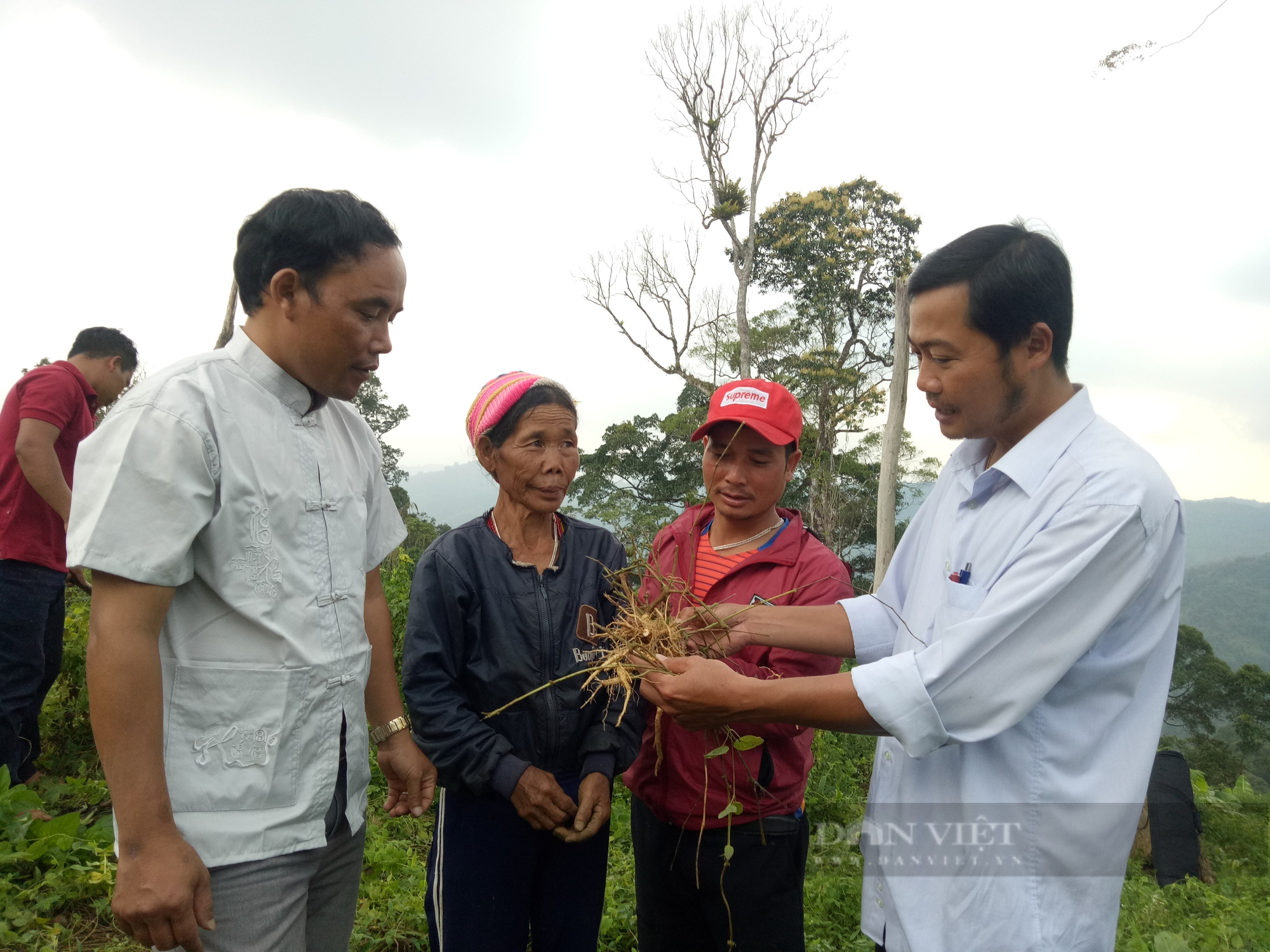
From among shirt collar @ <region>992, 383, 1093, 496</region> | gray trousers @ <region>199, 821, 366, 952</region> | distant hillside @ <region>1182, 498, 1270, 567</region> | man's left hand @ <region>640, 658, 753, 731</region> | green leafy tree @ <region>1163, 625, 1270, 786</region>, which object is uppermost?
distant hillside @ <region>1182, 498, 1270, 567</region>

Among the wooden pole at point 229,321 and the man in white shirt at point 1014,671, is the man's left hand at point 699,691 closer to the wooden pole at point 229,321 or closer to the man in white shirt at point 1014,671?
the man in white shirt at point 1014,671

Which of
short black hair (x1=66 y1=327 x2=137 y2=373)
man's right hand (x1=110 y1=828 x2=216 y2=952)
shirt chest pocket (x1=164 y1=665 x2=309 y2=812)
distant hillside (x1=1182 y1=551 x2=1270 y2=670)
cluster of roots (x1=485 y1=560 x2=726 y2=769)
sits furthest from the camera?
distant hillside (x1=1182 y1=551 x2=1270 y2=670)

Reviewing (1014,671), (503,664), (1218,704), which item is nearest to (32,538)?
(503,664)

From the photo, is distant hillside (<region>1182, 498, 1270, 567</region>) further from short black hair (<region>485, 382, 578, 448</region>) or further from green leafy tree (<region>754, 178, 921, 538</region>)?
short black hair (<region>485, 382, 578, 448</region>)

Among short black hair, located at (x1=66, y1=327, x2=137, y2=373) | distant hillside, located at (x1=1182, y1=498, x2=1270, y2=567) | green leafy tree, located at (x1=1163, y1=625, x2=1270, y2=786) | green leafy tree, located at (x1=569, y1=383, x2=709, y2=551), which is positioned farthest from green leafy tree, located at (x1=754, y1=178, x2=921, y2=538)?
distant hillside, located at (x1=1182, y1=498, x2=1270, y2=567)

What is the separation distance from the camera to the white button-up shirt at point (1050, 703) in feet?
4.67

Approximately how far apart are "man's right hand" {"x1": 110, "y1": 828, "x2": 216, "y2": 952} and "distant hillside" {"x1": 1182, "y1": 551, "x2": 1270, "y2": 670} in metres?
48.2

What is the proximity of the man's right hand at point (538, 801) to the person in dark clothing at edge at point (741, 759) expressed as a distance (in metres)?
0.39

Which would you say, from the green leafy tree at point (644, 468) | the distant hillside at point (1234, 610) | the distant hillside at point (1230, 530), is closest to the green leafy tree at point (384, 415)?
the green leafy tree at point (644, 468)

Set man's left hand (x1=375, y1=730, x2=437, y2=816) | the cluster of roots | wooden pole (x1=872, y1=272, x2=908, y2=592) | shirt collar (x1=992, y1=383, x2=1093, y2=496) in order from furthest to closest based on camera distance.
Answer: wooden pole (x1=872, y1=272, x2=908, y2=592)
man's left hand (x1=375, y1=730, x2=437, y2=816)
the cluster of roots
shirt collar (x1=992, y1=383, x2=1093, y2=496)

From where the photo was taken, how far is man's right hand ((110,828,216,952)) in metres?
1.35

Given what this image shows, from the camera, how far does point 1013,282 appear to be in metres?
1.61

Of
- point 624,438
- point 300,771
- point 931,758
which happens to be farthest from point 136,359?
point 624,438

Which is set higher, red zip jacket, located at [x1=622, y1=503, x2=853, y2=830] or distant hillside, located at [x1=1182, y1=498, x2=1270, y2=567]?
distant hillside, located at [x1=1182, y1=498, x2=1270, y2=567]
